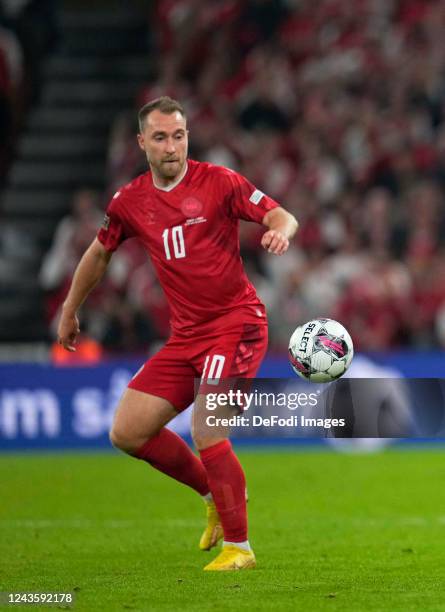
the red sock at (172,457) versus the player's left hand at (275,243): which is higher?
the player's left hand at (275,243)

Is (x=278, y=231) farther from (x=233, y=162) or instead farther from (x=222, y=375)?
(x=233, y=162)

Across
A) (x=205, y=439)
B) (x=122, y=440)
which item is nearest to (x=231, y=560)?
(x=205, y=439)

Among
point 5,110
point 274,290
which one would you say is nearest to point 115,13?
point 5,110

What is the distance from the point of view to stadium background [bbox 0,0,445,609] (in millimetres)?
15000

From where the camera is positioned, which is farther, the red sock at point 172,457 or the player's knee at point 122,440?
the red sock at point 172,457

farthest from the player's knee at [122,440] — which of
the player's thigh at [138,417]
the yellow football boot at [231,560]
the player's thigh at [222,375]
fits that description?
the yellow football boot at [231,560]

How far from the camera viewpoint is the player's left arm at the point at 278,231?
6.35 m

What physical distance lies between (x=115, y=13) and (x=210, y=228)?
570 inches

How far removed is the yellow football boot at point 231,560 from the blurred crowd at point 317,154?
799 centimetres

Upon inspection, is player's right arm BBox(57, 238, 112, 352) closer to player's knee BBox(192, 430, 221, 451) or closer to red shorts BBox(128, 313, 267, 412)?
red shorts BBox(128, 313, 267, 412)

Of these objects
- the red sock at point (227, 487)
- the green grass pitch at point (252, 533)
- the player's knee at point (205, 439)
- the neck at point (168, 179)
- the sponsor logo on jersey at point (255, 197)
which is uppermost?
the neck at point (168, 179)

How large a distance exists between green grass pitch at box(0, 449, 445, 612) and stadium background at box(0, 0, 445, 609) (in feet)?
2.67

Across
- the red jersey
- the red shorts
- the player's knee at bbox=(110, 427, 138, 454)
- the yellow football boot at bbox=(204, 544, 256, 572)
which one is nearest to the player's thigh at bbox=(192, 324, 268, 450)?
the red shorts

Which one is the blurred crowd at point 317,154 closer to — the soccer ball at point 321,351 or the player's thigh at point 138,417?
the player's thigh at point 138,417
